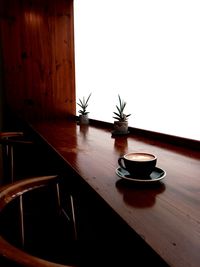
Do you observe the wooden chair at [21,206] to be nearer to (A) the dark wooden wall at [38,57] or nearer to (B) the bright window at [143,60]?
(B) the bright window at [143,60]

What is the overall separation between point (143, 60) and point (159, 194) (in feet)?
5.40

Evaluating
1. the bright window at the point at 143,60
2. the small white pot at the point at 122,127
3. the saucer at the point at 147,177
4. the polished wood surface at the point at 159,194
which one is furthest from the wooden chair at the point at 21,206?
the bright window at the point at 143,60

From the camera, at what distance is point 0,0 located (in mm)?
2746

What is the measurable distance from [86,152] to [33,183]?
405 mm

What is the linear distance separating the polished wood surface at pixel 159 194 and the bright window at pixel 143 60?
1.38 ft

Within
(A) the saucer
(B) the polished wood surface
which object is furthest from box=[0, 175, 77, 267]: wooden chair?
(A) the saucer

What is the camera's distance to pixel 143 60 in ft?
7.20

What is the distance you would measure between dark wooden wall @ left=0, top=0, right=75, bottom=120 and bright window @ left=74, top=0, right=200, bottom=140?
169 millimetres

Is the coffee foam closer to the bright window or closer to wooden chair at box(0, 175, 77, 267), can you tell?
wooden chair at box(0, 175, 77, 267)

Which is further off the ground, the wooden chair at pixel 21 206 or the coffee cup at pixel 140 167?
the coffee cup at pixel 140 167

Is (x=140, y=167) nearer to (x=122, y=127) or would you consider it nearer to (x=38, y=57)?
(x=122, y=127)

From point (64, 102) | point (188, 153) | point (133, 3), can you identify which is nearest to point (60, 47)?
point (64, 102)

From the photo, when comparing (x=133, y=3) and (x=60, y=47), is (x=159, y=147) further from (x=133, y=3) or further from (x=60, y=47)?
(x=60, y=47)

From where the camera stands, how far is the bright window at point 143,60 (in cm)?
172
